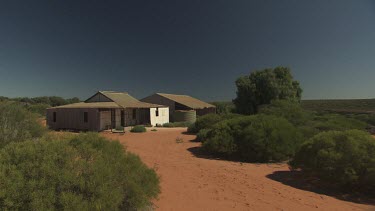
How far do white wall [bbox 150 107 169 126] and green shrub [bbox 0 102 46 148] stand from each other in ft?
61.3

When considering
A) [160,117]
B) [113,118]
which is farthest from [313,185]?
[160,117]

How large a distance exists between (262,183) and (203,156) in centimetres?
468

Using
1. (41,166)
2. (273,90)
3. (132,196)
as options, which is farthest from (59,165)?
(273,90)

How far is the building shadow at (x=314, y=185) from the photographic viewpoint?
7.13 m

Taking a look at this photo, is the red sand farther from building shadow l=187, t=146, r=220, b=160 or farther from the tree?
the tree

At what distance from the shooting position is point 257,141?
37.9ft

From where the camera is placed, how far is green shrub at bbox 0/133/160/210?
356cm

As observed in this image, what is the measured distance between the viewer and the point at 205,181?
743 centimetres

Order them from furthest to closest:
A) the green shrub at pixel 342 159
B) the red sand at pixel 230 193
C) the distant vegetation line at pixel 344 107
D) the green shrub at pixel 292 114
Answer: the distant vegetation line at pixel 344 107 < the green shrub at pixel 292 114 < the green shrub at pixel 342 159 < the red sand at pixel 230 193

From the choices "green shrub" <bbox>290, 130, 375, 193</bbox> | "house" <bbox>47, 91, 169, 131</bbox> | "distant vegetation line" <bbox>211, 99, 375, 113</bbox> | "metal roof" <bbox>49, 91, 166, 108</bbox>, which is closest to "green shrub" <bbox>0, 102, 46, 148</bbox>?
"green shrub" <bbox>290, 130, 375, 193</bbox>

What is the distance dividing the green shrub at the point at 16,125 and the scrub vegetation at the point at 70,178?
127 inches

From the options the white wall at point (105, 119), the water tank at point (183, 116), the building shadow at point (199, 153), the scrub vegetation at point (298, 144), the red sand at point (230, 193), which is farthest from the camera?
the water tank at point (183, 116)

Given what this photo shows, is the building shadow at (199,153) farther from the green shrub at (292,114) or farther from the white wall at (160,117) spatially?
the white wall at (160,117)

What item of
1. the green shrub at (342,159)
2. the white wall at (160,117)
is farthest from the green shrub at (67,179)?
the white wall at (160,117)
